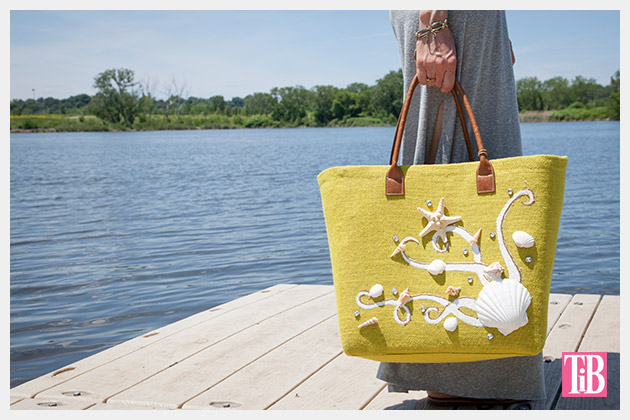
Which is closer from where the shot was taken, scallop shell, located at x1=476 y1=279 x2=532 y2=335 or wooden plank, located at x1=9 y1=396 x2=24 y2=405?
scallop shell, located at x1=476 y1=279 x2=532 y2=335

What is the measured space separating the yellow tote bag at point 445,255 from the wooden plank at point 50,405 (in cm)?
106

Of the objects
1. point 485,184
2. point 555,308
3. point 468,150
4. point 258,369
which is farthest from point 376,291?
point 555,308

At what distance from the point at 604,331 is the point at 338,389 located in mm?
1271

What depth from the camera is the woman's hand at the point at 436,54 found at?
6.01ft

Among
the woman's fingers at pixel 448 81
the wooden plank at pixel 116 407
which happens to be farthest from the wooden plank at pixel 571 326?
the wooden plank at pixel 116 407

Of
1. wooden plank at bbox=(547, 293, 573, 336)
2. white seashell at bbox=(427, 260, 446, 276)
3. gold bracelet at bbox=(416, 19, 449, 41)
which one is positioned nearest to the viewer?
white seashell at bbox=(427, 260, 446, 276)

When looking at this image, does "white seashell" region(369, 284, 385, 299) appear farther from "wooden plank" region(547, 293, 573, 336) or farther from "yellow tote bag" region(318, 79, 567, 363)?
"wooden plank" region(547, 293, 573, 336)

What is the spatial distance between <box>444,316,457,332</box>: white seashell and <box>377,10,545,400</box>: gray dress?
33 centimetres

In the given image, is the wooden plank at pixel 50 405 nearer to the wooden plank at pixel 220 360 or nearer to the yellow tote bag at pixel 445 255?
the wooden plank at pixel 220 360

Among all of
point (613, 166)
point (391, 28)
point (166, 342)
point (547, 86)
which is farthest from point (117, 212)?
point (547, 86)

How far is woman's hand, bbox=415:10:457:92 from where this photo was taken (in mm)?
1831

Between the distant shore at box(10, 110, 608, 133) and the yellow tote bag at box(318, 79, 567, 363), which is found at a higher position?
the distant shore at box(10, 110, 608, 133)

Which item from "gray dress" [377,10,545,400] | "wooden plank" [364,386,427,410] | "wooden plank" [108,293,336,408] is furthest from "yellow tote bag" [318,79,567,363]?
"wooden plank" [108,293,336,408]

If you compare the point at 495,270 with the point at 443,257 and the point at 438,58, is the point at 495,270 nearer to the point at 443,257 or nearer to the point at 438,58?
→ the point at 443,257
